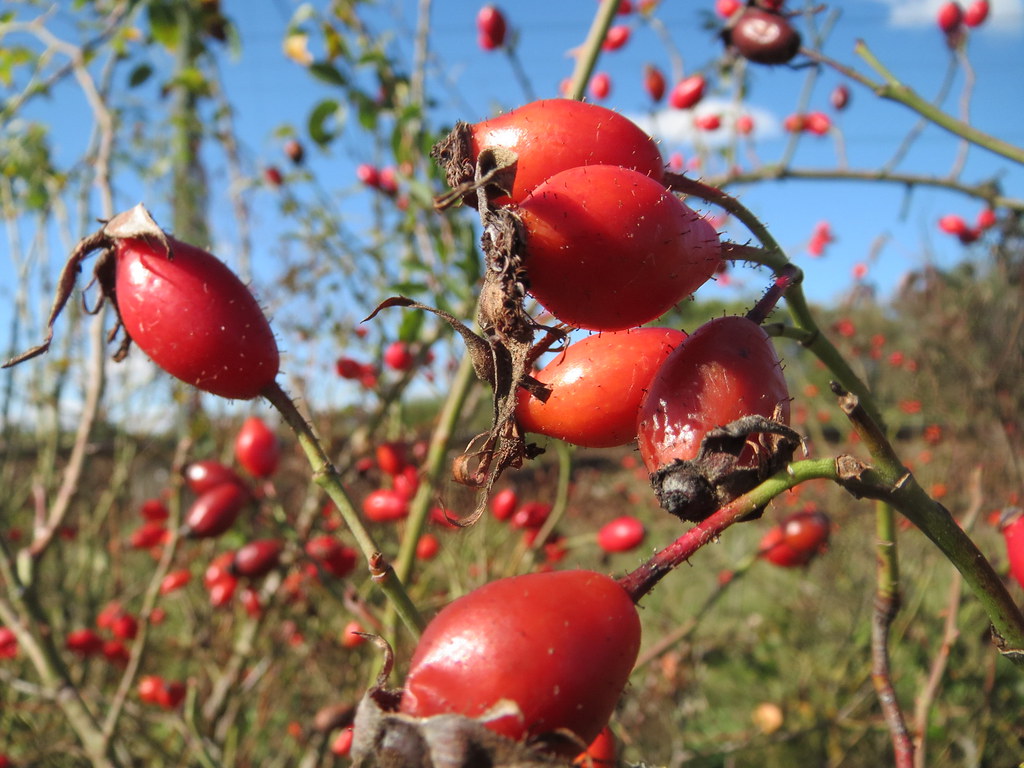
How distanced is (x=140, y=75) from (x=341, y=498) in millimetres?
2949

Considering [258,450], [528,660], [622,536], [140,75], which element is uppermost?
[140,75]

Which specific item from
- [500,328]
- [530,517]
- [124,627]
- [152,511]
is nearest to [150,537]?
[152,511]

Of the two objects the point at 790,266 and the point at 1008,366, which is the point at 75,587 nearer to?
the point at 790,266

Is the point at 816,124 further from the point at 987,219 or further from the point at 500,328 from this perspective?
the point at 500,328

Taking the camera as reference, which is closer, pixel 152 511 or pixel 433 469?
pixel 433 469

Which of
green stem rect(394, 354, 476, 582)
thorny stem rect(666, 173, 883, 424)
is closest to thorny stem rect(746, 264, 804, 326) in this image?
thorny stem rect(666, 173, 883, 424)

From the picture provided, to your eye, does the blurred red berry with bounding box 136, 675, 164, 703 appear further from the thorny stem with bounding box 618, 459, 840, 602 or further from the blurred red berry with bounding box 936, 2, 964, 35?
the blurred red berry with bounding box 936, 2, 964, 35

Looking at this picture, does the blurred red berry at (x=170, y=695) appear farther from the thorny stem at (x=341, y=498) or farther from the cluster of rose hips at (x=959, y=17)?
the cluster of rose hips at (x=959, y=17)

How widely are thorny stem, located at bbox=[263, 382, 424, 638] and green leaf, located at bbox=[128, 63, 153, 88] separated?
9.17 ft

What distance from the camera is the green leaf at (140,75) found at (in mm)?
3035

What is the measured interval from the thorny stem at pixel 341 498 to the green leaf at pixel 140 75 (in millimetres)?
2796

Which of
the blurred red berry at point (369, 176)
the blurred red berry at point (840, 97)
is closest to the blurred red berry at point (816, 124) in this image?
the blurred red berry at point (840, 97)

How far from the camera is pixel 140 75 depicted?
3053mm

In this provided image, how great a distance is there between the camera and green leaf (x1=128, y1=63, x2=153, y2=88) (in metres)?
3.04
